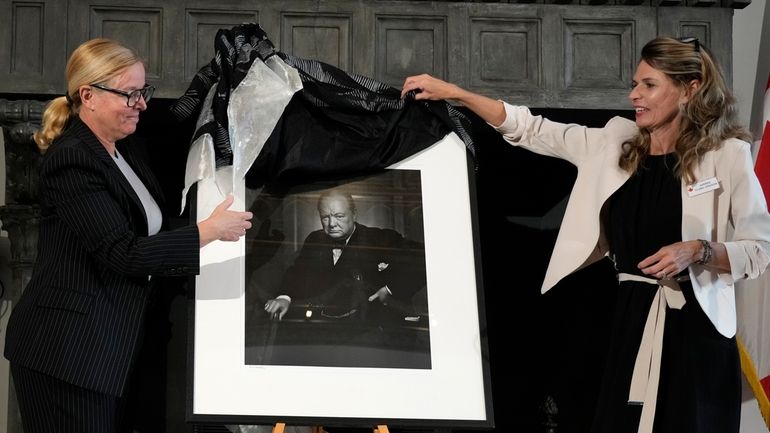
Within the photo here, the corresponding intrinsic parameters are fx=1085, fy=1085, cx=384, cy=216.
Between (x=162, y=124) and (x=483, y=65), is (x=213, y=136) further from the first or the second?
(x=483, y=65)

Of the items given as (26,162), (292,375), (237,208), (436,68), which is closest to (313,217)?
(237,208)

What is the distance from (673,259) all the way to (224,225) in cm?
106

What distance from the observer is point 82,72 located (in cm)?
262

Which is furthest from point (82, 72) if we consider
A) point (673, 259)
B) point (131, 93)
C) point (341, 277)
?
point (673, 259)

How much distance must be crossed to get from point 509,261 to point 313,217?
52.6 inches

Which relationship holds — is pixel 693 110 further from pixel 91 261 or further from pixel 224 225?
pixel 91 261

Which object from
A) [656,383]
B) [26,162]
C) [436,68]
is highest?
[436,68]

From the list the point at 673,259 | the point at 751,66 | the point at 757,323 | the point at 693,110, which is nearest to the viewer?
the point at 673,259

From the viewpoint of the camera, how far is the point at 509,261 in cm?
399

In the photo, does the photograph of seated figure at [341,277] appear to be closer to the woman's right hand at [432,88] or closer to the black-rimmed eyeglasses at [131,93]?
the woman's right hand at [432,88]

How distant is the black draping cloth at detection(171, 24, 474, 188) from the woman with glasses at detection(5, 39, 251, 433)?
24cm

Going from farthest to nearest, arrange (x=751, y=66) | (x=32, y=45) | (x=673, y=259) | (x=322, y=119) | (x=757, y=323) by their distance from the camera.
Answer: (x=751, y=66) < (x=757, y=323) < (x=32, y=45) < (x=322, y=119) < (x=673, y=259)

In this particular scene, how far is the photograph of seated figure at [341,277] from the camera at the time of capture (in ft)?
8.84

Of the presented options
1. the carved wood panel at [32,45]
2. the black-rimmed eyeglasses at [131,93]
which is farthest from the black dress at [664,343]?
the carved wood panel at [32,45]
